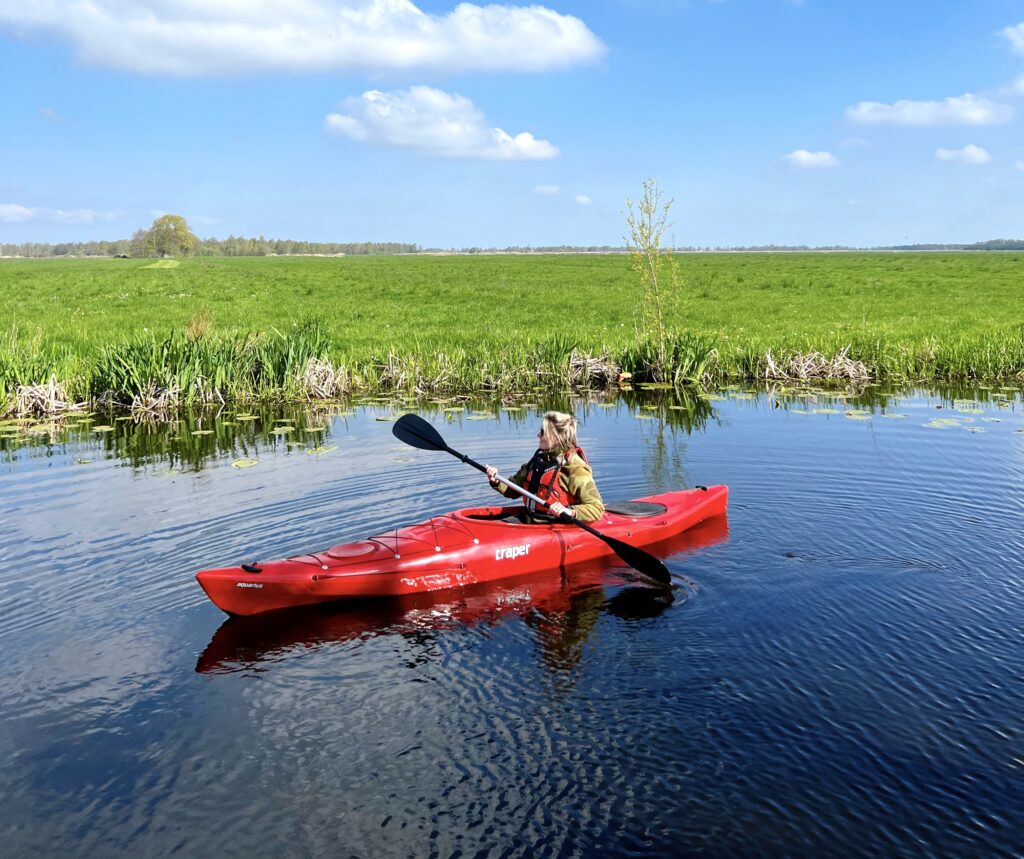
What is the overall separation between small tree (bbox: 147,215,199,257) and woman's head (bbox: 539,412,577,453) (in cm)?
10703

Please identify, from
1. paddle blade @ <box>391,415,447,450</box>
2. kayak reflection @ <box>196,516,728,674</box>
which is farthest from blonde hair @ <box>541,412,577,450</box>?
paddle blade @ <box>391,415,447,450</box>

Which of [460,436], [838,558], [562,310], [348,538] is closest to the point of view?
[838,558]

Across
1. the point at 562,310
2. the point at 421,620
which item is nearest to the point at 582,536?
the point at 421,620

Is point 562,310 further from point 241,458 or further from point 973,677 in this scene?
point 973,677

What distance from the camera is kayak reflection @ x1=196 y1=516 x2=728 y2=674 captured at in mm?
→ 6238

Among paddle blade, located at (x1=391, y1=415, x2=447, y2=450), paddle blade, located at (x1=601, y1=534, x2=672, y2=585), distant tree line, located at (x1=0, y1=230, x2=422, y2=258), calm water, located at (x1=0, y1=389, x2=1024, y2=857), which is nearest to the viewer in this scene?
calm water, located at (x1=0, y1=389, x2=1024, y2=857)

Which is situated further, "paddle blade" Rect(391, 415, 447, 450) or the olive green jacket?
"paddle blade" Rect(391, 415, 447, 450)

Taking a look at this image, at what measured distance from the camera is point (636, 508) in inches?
336

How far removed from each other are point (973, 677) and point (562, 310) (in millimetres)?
26731

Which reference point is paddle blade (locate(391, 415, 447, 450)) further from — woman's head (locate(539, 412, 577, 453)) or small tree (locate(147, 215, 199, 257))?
small tree (locate(147, 215, 199, 257))

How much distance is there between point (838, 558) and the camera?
7.69m

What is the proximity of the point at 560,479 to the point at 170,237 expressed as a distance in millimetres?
109628

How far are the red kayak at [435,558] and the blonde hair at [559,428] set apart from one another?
0.71 meters

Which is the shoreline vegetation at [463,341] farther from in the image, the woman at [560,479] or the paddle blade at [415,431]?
the woman at [560,479]
